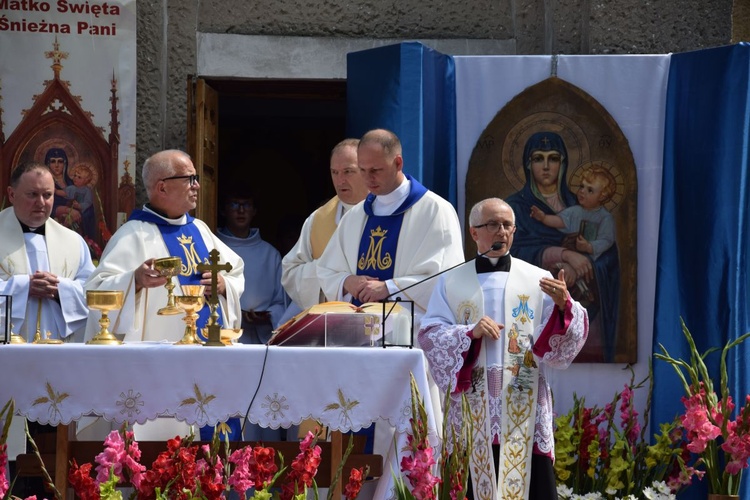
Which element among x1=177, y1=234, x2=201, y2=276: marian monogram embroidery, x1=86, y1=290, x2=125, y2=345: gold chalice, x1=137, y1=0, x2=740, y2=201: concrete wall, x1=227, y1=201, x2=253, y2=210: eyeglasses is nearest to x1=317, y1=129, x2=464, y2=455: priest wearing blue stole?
x1=177, y1=234, x2=201, y2=276: marian monogram embroidery

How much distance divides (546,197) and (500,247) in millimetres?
2269

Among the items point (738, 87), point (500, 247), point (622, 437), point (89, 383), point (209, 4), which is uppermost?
point (209, 4)

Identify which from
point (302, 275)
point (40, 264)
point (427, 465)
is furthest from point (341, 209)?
point (427, 465)

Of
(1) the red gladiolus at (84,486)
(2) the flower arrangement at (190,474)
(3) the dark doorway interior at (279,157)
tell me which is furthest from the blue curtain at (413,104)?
(3) the dark doorway interior at (279,157)

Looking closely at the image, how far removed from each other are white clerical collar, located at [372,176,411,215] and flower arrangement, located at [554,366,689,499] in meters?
1.47

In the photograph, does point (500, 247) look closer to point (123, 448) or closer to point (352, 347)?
point (352, 347)

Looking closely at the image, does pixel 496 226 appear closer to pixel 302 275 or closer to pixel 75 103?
pixel 302 275

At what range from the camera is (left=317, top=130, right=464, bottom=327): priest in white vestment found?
23.5 feet

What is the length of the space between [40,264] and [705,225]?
3812 mm

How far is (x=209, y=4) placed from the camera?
365 inches

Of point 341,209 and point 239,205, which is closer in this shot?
point 341,209

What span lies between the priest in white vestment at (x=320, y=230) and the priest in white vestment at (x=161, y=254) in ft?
2.05

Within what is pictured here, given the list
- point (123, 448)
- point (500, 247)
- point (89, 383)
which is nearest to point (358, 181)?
point (500, 247)

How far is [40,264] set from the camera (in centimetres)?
776
